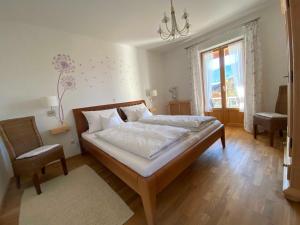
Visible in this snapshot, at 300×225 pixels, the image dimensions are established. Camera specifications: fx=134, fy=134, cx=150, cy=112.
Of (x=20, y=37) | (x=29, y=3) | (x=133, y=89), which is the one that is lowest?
(x=133, y=89)

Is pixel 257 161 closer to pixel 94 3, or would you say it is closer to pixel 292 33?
pixel 292 33

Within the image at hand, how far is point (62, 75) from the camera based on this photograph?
270cm

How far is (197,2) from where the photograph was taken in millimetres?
2232

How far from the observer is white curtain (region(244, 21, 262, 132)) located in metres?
2.82

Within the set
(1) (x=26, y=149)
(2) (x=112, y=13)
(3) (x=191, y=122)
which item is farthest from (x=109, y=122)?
(2) (x=112, y=13)

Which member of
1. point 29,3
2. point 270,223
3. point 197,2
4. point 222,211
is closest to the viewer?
point 270,223

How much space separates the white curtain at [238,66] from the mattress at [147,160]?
1.89 m

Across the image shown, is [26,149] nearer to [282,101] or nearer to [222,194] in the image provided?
[222,194]

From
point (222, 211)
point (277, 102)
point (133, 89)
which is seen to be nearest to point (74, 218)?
point (222, 211)

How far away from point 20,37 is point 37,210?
267 centimetres

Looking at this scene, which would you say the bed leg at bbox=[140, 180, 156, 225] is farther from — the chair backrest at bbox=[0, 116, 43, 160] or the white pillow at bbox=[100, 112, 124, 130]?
the chair backrest at bbox=[0, 116, 43, 160]

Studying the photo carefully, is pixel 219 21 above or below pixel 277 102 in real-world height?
above

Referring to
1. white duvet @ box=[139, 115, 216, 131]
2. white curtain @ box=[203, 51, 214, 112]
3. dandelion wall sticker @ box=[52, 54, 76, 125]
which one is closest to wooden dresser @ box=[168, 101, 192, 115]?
white curtain @ box=[203, 51, 214, 112]

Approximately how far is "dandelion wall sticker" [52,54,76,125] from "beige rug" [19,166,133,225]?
135 centimetres
